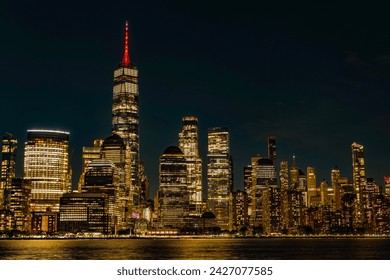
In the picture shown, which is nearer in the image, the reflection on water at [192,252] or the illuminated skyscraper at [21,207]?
the reflection on water at [192,252]

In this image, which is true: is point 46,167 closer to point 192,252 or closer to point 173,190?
point 173,190

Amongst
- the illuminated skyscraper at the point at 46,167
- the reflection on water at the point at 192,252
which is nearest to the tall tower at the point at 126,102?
the illuminated skyscraper at the point at 46,167

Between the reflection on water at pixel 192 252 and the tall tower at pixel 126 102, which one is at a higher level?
the tall tower at pixel 126 102

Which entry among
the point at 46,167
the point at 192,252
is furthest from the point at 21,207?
the point at 192,252

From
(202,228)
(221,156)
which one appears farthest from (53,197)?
(221,156)

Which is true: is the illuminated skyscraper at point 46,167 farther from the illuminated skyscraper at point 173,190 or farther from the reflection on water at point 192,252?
the reflection on water at point 192,252

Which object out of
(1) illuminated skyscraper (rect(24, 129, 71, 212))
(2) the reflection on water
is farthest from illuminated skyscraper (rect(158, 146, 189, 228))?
(2) the reflection on water
